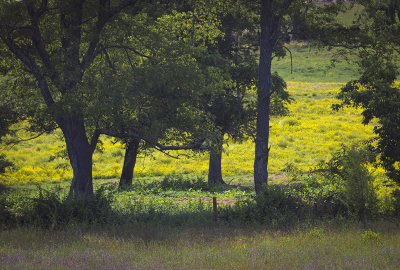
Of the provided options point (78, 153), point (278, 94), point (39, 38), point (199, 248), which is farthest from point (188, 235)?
point (278, 94)

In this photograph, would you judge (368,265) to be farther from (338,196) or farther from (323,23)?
(323,23)

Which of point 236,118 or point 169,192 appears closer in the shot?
point 169,192

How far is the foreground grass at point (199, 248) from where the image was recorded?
793 cm

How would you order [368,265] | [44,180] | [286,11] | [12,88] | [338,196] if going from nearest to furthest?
[368,265]
[338,196]
[286,11]
[12,88]
[44,180]

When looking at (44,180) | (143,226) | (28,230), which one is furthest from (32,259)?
(44,180)

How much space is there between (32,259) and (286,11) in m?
12.9

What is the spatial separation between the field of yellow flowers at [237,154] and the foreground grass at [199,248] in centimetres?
1291

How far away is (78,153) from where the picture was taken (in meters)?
16.2

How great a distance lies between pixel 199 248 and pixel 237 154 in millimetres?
30997

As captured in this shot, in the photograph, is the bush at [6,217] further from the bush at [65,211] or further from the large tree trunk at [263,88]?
the large tree trunk at [263,88]

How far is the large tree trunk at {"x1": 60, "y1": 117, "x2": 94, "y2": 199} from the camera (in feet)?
52.7

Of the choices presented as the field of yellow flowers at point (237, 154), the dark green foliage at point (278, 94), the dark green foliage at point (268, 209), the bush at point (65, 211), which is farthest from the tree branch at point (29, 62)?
the dark green foliage at point (278, 94)

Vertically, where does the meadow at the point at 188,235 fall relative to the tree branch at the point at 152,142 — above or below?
below

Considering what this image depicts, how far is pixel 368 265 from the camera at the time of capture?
25.1 ft
